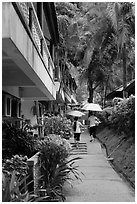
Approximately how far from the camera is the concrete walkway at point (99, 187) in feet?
27.5

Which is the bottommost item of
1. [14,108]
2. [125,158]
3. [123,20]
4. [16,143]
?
[125,158]

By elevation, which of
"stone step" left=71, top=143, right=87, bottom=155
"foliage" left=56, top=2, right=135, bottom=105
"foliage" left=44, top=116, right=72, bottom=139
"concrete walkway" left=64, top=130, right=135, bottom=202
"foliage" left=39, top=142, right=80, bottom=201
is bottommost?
"concrete walkway" left=64, top=130, right=135, bottom=202

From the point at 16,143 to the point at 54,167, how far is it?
78.3 inches

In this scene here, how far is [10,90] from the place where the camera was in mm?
12133

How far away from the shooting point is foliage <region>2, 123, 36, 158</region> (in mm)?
9531

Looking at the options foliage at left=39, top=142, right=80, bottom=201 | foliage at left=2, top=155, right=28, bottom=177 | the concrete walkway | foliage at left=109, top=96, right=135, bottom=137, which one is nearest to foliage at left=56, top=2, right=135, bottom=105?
foliage at left=109, top=96, right=135, bottom=137

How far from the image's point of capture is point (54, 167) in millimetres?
8312

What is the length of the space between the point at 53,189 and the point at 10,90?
17.0ft

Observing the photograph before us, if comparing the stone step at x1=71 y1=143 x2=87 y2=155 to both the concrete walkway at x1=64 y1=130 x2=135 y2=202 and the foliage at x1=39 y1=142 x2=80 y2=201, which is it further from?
the foliage at x1=39 y1=142 x2=80 y2=201

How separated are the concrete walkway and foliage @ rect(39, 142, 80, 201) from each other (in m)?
0.48

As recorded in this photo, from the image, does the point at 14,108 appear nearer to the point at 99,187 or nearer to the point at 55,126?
the point at 55,126

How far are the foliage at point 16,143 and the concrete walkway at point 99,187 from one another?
1363 millimetres

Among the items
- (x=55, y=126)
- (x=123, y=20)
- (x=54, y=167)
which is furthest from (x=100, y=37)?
(x=54, y=167)

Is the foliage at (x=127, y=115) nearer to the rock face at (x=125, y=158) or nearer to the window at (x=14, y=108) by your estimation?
the rock face at (x=125, y=158)
